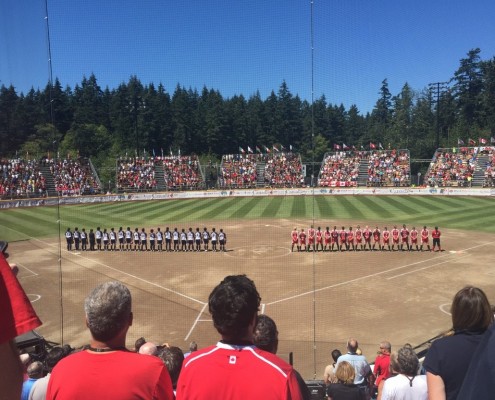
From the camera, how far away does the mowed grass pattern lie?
29.6 meters

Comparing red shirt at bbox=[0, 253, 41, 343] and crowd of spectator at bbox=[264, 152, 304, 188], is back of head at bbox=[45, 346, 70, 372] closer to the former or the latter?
red shirt at bbox=[0, 253, 41, 343]

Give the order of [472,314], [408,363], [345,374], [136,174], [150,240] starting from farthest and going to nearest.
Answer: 1. [136,174]
2. [150,240]
3. [345,374]
4. [408,363]
5. [472,314]

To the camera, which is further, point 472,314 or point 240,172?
point 240,172

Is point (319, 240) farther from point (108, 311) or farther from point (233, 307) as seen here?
point (108, 311)

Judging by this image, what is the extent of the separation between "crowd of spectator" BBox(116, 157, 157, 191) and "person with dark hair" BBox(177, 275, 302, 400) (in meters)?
42.2

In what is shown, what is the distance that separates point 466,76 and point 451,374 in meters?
86.3

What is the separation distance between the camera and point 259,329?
3.24m

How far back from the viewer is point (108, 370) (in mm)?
2289

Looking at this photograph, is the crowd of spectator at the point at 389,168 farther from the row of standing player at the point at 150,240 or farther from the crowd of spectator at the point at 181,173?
the row of standing player at the point at 150,240

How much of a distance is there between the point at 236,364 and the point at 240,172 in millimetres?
45061

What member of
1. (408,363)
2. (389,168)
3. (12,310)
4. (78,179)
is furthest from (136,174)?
(12,310)

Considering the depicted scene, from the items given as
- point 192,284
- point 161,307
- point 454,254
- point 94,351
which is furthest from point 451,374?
point 454,254

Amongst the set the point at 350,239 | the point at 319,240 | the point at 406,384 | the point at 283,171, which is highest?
the point at 283,171

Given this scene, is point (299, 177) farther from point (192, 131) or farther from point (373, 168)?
point (192, 131)
